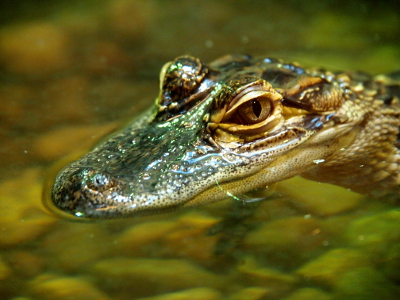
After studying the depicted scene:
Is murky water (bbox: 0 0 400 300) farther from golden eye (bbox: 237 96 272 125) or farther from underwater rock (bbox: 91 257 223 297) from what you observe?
golden eye (bbox: 237 96 272 125)

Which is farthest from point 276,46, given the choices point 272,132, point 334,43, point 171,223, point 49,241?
point 49,241

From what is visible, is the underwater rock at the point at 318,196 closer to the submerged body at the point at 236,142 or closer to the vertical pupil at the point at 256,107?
the submerged body at the point at 236,142

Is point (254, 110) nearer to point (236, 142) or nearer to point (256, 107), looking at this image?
point (256, 107)

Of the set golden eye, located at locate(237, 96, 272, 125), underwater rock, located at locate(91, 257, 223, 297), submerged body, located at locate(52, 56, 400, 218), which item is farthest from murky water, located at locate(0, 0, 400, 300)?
golden eye, located at locate(237, 96, 272, 125)

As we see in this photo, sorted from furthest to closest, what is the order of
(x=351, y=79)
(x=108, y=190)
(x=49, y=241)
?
(x=351, y=79) < (x=49, y=241) < (x=108, y=190)

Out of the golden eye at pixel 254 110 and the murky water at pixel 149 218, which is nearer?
the murky water at pixel 149 218

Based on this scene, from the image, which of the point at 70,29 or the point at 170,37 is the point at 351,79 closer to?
the point at 170,37

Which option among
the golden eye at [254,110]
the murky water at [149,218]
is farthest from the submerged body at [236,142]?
the murky water at [149,218]
